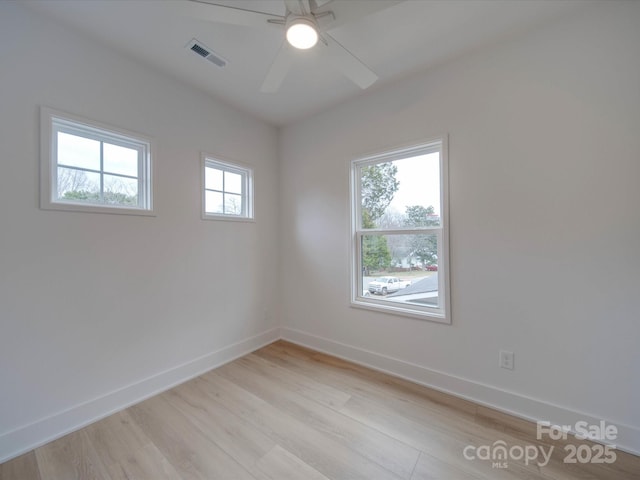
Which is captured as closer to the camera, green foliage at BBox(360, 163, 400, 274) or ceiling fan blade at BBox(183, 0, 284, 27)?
ceiling fan blade at BBox(183, 0, 284, 27)

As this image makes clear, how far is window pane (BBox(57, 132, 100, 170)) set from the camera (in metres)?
1.82

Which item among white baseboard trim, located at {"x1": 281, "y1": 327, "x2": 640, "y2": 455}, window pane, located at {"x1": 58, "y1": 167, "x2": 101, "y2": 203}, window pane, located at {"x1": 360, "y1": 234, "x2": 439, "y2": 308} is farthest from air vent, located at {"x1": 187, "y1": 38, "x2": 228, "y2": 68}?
white baseboard trim, located at {"x1": 281, "y1": 327, "x2": 640, "y2": 455}

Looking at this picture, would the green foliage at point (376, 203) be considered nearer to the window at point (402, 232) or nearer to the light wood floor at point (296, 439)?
the window at point (402, 232)

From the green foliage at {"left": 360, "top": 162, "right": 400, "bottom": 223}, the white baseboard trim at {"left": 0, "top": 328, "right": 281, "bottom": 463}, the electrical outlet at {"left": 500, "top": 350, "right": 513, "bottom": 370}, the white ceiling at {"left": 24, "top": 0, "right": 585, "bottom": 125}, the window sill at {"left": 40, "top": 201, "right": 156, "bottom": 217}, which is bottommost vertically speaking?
the white baseboard trim at {"left": 0, "top": 328, "right": 281, "bottom": 463}

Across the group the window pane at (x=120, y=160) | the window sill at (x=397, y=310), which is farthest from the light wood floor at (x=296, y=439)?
the window pane at (x=120, y=160)

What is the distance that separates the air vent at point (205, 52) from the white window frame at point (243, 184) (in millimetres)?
813

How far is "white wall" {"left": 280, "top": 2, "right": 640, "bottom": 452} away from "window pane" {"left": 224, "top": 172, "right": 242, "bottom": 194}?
61.8 inches

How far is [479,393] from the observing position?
2008 mm

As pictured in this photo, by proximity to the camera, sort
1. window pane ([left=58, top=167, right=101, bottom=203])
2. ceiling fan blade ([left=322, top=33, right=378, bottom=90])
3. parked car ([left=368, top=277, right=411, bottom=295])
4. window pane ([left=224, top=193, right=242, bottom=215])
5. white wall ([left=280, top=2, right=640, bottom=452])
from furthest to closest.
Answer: window pane ([left=224, top=193, right=242, bottom=215]), parked car ([left=368, top=277, right=411, bottom=295]), window pane ([left=58, top=167, right=101, bottom=203]), white wall ([left=280, top=2, right=640, bottom=452]), ceiling fan blade ([left=322, top=33, right=378, bottom=90])

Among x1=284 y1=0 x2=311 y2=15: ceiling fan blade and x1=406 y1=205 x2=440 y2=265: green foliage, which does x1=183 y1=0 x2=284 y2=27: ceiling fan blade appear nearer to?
x1=284 y1=0 x2=311 y2=15: ceiling fan blade

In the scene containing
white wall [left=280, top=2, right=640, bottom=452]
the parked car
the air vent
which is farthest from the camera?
the parked car

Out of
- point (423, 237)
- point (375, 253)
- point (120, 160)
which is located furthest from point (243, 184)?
point (423, 237)

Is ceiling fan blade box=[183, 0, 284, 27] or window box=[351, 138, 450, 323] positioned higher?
ceiling fan blade box=[183, 0, 284, 27]

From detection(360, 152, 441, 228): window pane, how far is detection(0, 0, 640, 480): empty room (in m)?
0.03
